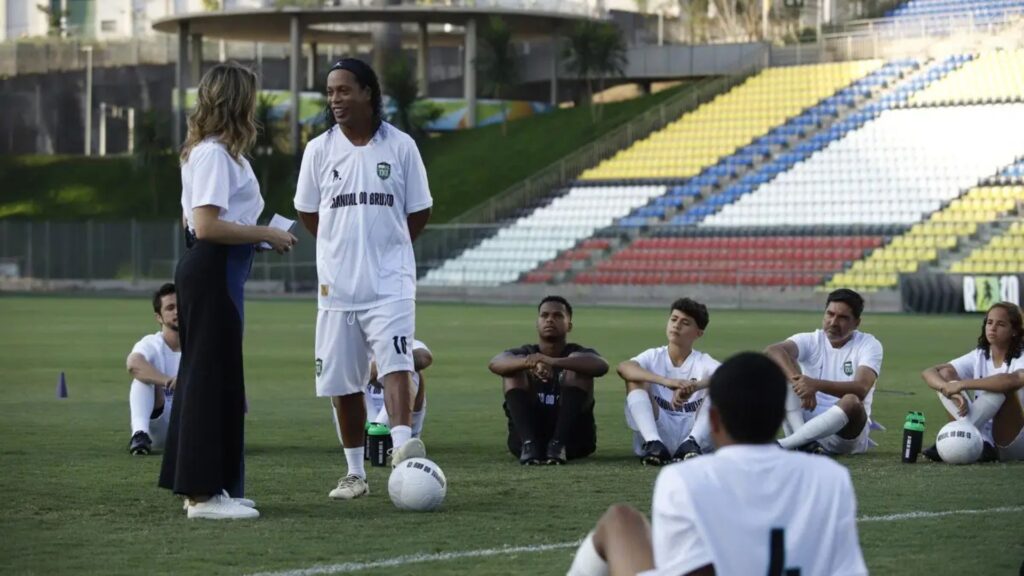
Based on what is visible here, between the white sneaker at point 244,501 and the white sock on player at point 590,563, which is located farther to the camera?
the white sneaker at point 244,501

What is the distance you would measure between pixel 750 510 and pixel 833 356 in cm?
724

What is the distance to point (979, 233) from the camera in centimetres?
4056

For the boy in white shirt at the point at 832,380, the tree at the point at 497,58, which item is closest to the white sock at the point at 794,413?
the boy in white shirt at the point at 832,380

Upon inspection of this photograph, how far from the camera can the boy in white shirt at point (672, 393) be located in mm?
10859

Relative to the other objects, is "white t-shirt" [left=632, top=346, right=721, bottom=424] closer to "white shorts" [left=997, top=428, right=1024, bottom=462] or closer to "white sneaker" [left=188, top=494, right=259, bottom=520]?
"white shorts" [left=997, top=428, right=1024, bottom=462]

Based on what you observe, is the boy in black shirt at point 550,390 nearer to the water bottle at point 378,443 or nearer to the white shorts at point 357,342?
the water bottle at point 378,443

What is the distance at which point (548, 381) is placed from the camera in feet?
36.4

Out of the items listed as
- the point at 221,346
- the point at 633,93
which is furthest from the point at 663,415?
the point at 633,93

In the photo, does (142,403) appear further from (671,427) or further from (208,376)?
(671,427)

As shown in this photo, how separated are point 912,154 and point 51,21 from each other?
45.0 m

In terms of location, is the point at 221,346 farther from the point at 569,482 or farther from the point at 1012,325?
the point at 1012,325

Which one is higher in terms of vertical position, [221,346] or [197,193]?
[197,193]

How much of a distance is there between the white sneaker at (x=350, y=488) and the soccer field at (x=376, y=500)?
0.32 feet

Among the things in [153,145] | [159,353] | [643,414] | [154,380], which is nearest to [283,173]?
[153,145]
